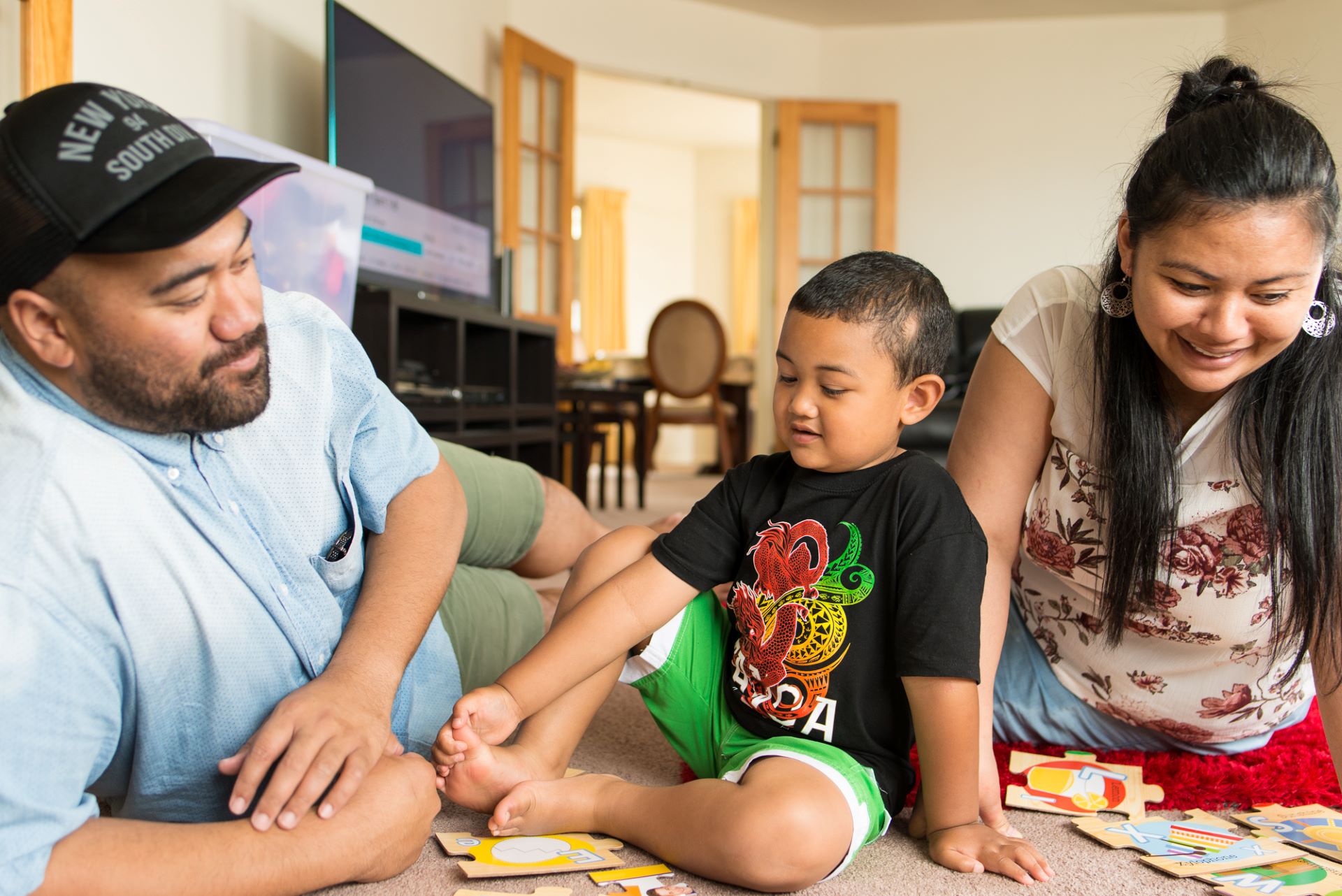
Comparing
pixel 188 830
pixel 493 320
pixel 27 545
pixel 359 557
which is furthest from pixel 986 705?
pixel 493 320

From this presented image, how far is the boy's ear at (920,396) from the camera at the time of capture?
109 cm

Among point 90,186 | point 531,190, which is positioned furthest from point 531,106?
point 90,186

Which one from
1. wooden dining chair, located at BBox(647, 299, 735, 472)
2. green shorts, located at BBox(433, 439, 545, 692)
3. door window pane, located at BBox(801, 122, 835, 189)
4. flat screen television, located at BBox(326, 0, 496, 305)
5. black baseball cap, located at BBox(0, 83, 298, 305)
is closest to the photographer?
black baseball cap, located at BBox(0, 83, 298, 305)

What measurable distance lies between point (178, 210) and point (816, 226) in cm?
545

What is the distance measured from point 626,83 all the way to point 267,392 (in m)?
6.75

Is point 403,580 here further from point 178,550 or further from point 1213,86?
point 1213,86

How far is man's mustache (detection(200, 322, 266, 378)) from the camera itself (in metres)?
0.82

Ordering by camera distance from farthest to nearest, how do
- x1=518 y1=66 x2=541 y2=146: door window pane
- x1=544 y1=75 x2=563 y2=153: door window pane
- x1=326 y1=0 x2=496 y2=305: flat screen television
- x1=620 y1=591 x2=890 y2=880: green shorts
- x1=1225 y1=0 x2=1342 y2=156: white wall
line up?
1. x1=1225 y1=0 x2=1342 y2=156: white wall
2. x1=544 y1=75 x2=563 y2=153: door window pane
3. x1=518 y1=66 x2=541 y2=146: door window pane
4. x1=326 y1=0 x2=496 y2=305: flat screen television
5. x1=620 y1=591 x2=890 y2=880: green shorts

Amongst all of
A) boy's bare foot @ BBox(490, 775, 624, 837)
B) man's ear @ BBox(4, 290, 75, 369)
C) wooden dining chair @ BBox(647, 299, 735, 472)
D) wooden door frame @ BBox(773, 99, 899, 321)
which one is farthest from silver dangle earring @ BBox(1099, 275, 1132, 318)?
wooden dining chair @ BBox(647, 299, 735, 472)

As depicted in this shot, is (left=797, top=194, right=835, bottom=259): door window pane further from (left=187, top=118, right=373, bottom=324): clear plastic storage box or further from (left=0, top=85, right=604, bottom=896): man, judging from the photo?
(left=0, top=85, right=604, bottom=896): man

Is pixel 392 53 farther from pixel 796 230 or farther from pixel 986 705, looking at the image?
pixel 796 230

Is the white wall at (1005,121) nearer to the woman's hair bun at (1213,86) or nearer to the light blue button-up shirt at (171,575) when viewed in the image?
the woman's hair bun at (1213,86)

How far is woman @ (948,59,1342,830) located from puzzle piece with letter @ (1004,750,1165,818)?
10 centimetres

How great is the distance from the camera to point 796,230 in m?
5.86
